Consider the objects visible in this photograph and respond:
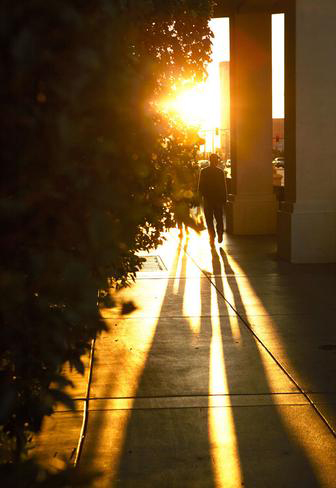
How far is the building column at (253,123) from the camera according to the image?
60.2 feet

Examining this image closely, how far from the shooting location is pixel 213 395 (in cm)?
577

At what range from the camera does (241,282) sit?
11273 millimetres

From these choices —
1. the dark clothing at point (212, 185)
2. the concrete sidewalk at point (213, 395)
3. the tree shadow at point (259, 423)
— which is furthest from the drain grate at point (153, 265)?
the tree shadow at point (259, 423)

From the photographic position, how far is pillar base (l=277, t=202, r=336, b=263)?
13227 millimetres

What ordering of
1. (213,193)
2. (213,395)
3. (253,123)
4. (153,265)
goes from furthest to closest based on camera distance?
1. (253,123)
2. (213,193)
3. (153,265)
4. (213,395)

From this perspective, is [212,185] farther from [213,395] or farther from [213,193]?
[213,395]

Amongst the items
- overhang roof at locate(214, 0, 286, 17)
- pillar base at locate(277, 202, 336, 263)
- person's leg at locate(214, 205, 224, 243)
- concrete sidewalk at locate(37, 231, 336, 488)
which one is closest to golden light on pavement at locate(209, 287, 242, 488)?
concrete sidewalk at locate(37, 231, 336, 488)

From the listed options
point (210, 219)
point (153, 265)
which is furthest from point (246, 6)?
point (153, 265)

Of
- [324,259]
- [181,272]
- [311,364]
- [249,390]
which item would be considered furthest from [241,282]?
[249,390]

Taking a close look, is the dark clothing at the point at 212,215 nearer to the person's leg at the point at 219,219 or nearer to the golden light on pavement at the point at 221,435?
the person's leg at the point at 219,219

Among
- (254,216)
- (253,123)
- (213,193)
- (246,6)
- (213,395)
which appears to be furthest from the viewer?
(253,123)

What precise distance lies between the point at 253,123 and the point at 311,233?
19.4 feet

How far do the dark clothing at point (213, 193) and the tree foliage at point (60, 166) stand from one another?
1306 centimetres

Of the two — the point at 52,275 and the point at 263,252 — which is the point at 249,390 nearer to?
the point at 52,275
